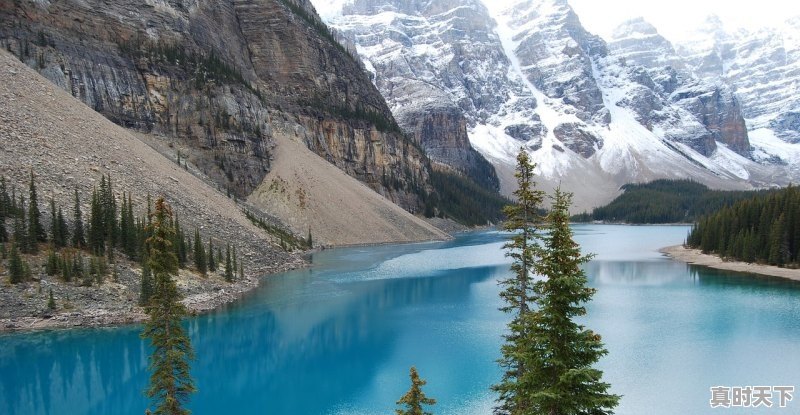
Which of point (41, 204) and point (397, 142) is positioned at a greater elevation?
point (397, 142)

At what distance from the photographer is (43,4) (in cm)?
8006

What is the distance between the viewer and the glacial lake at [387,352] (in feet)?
81.0

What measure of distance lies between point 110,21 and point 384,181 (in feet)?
237

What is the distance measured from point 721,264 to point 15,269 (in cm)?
7776

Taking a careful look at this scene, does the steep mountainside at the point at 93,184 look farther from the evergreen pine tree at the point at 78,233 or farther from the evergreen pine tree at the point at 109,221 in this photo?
the evergreen pine tree at the point at 78,233

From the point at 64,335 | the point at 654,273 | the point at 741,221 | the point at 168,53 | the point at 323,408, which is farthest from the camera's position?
the point at 168,53

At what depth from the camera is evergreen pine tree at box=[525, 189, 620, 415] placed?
34.8 feet

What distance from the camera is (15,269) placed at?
34656 millimetres

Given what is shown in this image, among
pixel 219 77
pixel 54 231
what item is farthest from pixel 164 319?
pixel 219 77

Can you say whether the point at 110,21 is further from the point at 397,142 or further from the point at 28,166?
the point at 397,142

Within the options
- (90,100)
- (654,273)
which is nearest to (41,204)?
(90,100)

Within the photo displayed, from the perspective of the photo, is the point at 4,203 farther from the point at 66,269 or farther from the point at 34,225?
the point at 66,269

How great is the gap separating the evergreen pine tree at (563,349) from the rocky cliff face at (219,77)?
85848mm

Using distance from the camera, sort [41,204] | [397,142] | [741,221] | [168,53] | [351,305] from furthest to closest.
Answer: [397,142] < [168,53] < [741,221] < [351,305] < [41,204]
